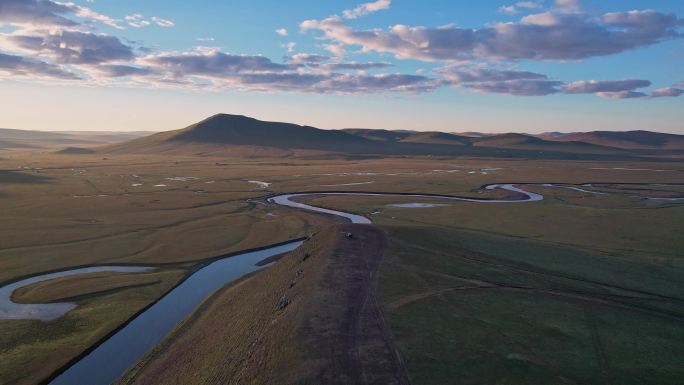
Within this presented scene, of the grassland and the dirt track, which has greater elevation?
the dirt track

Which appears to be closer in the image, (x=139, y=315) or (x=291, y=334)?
(x=291, y=334)

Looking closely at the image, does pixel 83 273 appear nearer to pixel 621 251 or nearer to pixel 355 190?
pixel 621 251

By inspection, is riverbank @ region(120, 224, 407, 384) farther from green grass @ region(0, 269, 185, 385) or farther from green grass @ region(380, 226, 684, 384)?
green grass @ region(0, 269, 185, 385)

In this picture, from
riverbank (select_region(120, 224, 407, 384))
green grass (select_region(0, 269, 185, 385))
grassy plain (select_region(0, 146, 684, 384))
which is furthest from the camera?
green grass (select_region(0, 269, 185, 385))

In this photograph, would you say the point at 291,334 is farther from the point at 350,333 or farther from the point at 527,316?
the point at 527,316

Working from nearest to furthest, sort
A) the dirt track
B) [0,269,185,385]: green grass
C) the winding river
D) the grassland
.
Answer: the dirt track
the grassland
[0,269,185,385]: green grass
the winding river

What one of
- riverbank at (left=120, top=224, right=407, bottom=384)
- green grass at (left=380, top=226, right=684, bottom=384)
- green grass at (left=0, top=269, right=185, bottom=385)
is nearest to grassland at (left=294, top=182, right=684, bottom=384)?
green grass at (left=380, top=226, right=684, bottom=384)

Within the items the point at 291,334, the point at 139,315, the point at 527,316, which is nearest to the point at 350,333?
the point at 291,334
